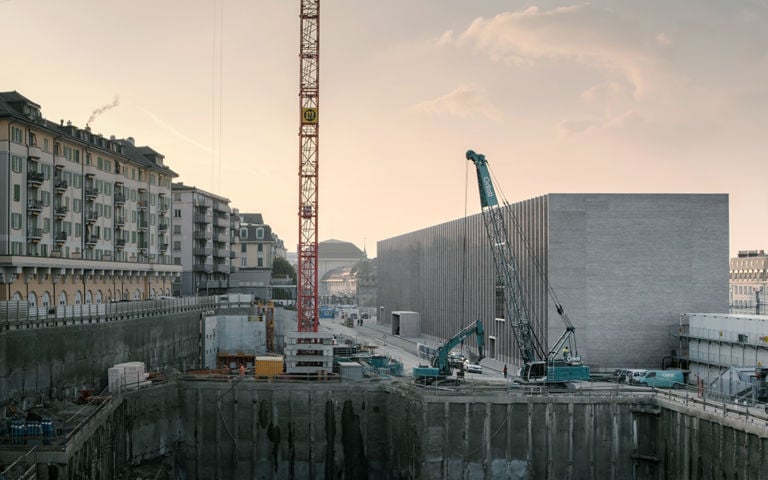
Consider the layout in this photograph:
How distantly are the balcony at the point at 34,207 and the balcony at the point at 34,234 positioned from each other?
4.91 feet

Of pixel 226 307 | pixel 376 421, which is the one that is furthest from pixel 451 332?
pixel 376 421

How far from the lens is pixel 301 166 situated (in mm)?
86188

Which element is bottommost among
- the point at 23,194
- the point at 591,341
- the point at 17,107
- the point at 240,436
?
the point at 240,436

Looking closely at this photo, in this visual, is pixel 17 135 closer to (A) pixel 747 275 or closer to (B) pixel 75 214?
(B) pixel 75 214

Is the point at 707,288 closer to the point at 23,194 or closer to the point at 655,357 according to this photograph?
the point at 655,357

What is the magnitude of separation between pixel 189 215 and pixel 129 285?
32.6 m

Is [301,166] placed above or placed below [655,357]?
above

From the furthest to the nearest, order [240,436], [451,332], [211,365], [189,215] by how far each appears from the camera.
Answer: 1. [189,215]
2. [451,332]
3. [211,365]
4. [240,436]

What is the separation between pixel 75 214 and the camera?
77.2m

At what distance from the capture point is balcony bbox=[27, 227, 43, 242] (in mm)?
67750

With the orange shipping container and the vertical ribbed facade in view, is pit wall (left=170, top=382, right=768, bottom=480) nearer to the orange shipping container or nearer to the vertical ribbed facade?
the orange shipping container

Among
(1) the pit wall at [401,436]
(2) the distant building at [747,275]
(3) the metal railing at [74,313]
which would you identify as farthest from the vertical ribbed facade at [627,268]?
(2) the distant building at [747,275]

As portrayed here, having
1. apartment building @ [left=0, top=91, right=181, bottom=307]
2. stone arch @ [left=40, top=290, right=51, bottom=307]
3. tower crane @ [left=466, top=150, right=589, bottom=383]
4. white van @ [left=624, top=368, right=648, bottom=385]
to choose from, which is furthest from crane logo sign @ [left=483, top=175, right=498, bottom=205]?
stone arch @ [left=40, top=290, right=51, bottom=307]

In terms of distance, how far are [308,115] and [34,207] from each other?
103ft
